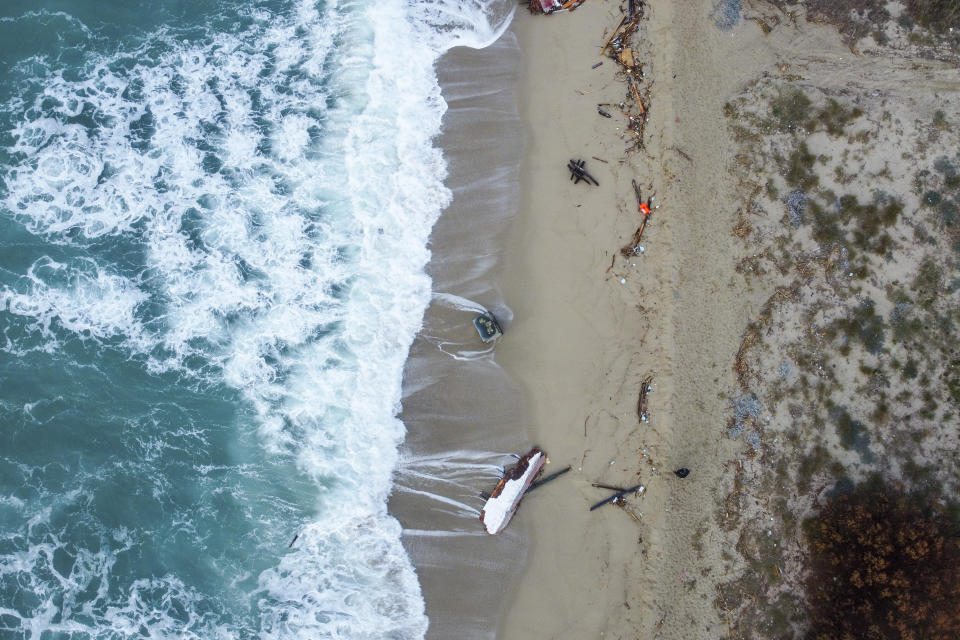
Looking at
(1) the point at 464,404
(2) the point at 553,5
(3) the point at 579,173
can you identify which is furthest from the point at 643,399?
(2) the point at 553,5

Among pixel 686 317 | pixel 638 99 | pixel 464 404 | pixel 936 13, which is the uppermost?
pixel 936 13

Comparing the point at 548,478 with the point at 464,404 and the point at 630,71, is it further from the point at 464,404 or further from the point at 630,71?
the point at 630,71

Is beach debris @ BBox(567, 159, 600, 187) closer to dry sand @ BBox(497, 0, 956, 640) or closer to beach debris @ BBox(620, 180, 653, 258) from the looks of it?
dry sand @ BBox(497, 0, 956, 640)

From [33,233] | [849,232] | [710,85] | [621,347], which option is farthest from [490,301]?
[33,233]

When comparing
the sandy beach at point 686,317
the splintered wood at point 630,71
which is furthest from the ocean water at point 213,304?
the splintered wood at point 630,71

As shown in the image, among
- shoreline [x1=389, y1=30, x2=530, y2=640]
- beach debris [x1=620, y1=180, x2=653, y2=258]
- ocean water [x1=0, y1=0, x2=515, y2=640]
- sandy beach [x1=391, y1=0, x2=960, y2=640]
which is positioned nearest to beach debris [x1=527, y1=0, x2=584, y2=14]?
sandy beach [x1=391, y1=0, x2=960, y2=640]

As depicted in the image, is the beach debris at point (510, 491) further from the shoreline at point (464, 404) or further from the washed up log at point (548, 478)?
the shoreline at point (464, 404)
